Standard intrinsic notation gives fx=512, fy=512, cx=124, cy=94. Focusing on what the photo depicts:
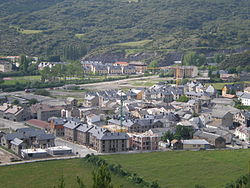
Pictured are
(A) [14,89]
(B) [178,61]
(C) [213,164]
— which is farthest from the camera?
(B) [178,61]

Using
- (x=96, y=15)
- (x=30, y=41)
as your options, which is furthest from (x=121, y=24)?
(x=30, y=41)

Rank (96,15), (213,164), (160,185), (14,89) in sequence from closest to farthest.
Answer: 1. (160,185)
2. (213,164)
3. (14,89)
4. (96,15)

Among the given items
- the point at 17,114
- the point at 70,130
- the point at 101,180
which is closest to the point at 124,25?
the point at 17,114

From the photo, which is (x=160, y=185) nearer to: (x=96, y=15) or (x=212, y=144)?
(x=212, y=144)

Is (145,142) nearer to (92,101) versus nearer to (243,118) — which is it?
(243,118)

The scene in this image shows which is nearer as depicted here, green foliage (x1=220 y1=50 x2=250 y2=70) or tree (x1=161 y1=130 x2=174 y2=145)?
tree (x1=161 y1=130 x2=174 y2=145)

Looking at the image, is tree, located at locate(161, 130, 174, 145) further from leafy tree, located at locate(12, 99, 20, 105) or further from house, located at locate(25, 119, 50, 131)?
leafy tree, located at locate(12, 99, 20, 105)

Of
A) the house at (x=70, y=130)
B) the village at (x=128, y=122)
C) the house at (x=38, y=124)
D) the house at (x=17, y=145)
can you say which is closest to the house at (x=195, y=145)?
the village at (x=128, y=122)

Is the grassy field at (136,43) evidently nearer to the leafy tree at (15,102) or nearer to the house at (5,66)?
the house at (5,66)

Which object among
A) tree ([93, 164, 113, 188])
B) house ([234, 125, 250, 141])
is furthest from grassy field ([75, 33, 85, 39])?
tree ([93, 164, 113, 188])
